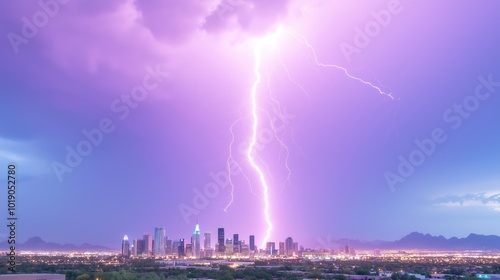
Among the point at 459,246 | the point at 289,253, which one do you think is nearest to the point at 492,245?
the point at 459,246

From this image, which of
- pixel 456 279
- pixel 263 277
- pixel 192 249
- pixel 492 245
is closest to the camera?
pixel 456 279

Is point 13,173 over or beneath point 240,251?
over

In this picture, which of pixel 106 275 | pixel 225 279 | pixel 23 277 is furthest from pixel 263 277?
pixel 23 277

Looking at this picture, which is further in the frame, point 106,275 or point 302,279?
point 302,279

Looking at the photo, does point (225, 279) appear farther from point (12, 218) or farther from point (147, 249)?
point (147, 249)

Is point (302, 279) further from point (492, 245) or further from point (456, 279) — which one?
point (492, 245)

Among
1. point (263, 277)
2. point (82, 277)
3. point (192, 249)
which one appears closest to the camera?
point (82, 277)

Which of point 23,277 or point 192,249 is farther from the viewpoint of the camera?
point 192,249

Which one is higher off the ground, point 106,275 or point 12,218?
point 12,218

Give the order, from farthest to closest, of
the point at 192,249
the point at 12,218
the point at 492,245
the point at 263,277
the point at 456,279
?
the point at 492,245
the point at 192,249
the point at 263,277
the point at 456,279
the point at 12,218
